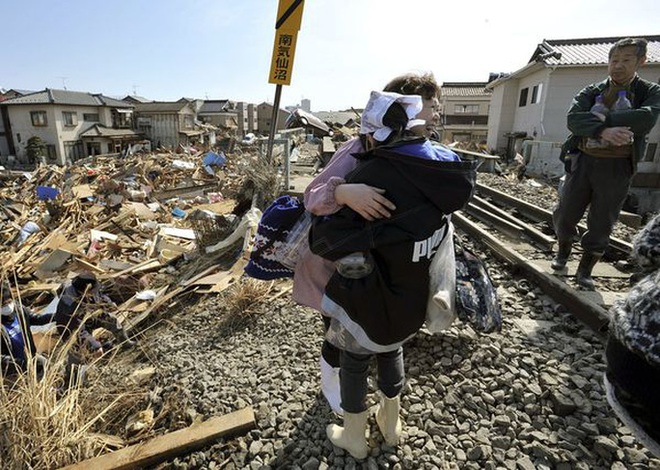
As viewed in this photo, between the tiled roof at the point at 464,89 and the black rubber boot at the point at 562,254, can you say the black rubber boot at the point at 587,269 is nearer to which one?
the black rubber boot at the point at 562,254

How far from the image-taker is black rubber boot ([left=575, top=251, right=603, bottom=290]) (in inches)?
133

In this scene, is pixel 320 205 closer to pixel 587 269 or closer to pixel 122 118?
pixel 587 269

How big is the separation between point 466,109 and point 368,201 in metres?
39.8

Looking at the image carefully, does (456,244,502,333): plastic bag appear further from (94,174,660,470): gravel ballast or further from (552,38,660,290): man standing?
(552,38,660,290): man standing

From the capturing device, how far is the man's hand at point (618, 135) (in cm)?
287

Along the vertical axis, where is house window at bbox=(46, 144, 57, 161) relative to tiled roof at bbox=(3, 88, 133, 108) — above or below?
below

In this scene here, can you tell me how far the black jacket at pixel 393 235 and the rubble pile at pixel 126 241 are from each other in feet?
9.53

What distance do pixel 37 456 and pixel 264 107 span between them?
57489 millimetres

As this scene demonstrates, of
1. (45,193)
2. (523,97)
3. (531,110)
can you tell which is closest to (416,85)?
(45,193)

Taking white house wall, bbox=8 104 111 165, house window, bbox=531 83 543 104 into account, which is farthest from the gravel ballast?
white house wall, bbox=8 104 111 165

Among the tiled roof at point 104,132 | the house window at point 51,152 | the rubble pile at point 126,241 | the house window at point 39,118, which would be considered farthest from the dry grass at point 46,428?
the house window at point 39,118

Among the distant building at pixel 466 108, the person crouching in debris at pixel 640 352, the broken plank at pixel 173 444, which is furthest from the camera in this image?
the distant building at pixel 466 108

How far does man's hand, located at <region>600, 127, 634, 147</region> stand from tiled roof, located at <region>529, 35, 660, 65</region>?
17.7 meters

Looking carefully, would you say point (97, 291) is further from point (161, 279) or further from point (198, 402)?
point (198, 402)
